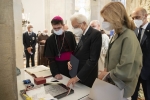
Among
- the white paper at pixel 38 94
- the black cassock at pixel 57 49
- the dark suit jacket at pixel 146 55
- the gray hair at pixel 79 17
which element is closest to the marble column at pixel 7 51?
the white paper at pixel 38 94

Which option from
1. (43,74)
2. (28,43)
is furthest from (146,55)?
(28,43)

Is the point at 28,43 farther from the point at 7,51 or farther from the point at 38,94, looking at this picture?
the point at 7,51

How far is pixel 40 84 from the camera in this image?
5.68 ft

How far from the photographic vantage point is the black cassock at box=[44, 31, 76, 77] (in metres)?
2.09

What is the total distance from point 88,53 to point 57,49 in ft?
1.75

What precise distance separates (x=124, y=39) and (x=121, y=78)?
0.36 m

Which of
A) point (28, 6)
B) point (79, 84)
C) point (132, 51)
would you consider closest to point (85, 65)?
point (79, 84)

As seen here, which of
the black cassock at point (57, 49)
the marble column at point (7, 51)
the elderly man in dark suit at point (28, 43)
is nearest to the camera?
the marble column at point (7, 51)

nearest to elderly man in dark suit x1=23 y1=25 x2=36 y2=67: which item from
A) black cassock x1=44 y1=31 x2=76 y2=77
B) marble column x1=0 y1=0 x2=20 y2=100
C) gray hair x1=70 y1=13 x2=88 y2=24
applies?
black cassock x1=44 y1=31 x2=76 y2=77

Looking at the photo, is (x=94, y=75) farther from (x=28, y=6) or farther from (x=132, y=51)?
(x=28, y=6)

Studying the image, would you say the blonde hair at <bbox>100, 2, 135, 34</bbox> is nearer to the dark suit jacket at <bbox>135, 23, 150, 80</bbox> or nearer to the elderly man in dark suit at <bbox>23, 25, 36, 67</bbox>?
the dark suit jacket at <bbox>135, 23, 150, 80</bbox>

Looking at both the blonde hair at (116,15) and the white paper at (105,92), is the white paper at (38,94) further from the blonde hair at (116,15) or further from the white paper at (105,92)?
the blonde hair at (116,15)

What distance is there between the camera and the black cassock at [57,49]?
2088 mm

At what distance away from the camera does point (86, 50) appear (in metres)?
1.78
